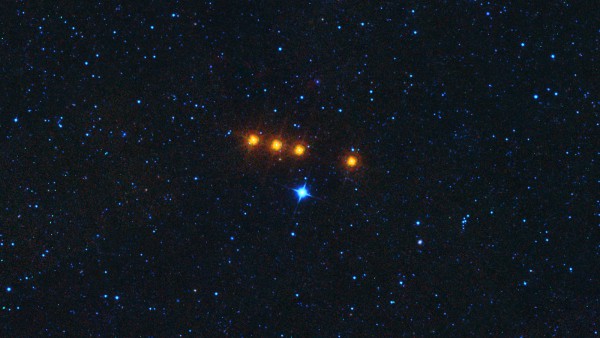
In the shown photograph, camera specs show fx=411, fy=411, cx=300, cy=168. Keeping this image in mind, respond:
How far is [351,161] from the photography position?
0.68 metres

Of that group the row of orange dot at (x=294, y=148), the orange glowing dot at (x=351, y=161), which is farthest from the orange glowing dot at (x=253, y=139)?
the orange glowing dot at (x=351, y=161)

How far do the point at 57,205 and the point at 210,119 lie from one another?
29cm

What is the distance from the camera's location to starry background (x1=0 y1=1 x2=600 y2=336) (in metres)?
0.67

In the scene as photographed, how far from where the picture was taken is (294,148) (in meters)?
0.68

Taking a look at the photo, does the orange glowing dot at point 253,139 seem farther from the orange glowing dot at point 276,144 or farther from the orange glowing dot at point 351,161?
the orange glowing dot at point 351,161

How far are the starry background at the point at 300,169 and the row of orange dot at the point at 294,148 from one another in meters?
0.02

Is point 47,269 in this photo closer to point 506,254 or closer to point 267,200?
point 267,200

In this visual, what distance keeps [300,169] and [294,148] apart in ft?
0.12

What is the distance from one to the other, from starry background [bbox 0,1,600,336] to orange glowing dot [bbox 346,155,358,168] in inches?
0.8

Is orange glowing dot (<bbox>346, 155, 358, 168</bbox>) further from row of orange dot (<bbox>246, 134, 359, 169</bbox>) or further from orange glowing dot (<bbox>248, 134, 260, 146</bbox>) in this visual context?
orange glowing dot (<bbox>248, 134, 260, 146</bbox>)

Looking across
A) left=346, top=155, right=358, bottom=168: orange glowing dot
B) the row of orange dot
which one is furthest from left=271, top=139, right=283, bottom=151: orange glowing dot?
left=346, top=155, right=358, bottom=168: orange glowing dot

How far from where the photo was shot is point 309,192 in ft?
2.25

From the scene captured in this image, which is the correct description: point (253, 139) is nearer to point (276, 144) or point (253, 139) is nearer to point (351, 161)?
point (276, 144)

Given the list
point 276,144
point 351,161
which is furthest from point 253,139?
point 351,161
